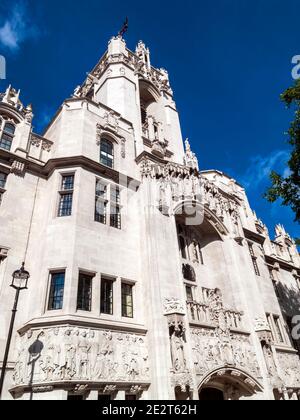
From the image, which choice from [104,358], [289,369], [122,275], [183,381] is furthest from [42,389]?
[289,369]

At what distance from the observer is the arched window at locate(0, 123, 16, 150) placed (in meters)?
18.8

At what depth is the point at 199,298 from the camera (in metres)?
21.0

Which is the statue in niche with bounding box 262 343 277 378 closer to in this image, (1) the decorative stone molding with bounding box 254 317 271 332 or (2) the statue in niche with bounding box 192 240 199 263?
(1) the decorative stone molding with bounding box 254 317 271 332

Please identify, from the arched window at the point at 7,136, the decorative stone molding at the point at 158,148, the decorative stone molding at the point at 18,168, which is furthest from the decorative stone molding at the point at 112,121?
the decorative stone molding at the point at 18,168

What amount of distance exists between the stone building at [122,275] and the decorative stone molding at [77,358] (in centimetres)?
5

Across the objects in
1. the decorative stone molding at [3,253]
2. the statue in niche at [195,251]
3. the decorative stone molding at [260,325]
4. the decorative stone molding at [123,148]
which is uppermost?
the decorative stone molding at [123,148]

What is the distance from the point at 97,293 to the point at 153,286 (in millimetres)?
3106

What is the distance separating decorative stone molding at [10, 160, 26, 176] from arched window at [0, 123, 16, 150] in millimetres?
1665

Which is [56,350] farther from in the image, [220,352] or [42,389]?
[220,352]

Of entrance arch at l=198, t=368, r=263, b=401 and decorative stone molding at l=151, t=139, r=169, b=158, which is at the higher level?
decorative stone molding at l=151, t=139, r=169, b=158

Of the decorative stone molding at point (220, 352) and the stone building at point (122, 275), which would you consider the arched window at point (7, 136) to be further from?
the decorative stone molding at point (220, 352)

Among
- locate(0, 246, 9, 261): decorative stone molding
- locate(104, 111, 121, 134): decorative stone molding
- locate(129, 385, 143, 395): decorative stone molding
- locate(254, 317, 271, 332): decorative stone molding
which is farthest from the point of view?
locate(104, 111, 121, 134): decorative stone molding

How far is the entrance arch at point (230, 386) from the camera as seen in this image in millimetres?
17375

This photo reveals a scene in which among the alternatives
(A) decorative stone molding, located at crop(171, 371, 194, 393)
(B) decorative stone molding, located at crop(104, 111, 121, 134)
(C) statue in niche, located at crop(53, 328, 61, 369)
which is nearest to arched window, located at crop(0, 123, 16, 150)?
(B) decorative stone molding, located at crop(104, 111, 121, 134)
